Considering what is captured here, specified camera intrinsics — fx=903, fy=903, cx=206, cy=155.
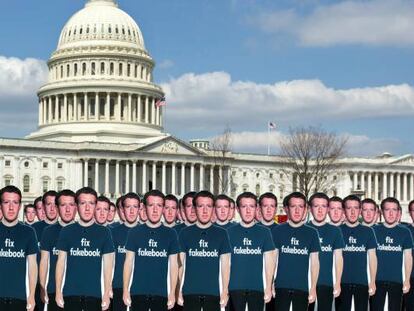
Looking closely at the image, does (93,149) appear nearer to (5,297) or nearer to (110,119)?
(110,119)

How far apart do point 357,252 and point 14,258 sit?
5.38 meters

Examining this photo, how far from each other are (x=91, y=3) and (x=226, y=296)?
117360mm

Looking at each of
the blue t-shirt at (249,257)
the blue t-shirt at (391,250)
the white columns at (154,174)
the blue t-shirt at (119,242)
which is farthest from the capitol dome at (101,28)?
the blue t-shirt at (249,257)

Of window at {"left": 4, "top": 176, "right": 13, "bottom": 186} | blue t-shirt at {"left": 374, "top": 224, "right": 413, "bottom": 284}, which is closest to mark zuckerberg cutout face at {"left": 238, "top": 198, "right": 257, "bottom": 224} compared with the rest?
blue t-shirt at {"left": 374, "top": 224, "right": 413, "bottom": 284}

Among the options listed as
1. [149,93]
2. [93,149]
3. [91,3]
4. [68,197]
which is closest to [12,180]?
[93,149]

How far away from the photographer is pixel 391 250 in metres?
13.9

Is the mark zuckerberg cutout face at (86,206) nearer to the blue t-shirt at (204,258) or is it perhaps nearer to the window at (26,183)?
the blue t-shirt at (204,258)

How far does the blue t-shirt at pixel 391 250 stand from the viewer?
546 inches

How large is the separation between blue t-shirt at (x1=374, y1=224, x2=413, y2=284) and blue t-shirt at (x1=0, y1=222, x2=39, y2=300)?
220 inches

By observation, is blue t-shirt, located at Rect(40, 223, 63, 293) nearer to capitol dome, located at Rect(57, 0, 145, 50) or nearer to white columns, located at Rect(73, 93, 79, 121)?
white columns, located at Rect(73, 93, 79, 121)

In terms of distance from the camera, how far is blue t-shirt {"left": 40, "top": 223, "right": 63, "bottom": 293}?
1221cm

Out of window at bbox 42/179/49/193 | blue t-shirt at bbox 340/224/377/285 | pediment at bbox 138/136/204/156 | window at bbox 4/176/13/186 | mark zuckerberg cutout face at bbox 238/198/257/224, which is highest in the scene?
pediment at bbox 138/136/204/156

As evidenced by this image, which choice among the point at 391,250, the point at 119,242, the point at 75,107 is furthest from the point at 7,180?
the point at 391,250

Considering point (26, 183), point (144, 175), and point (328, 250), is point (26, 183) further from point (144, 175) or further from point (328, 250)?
point (328, 250)
